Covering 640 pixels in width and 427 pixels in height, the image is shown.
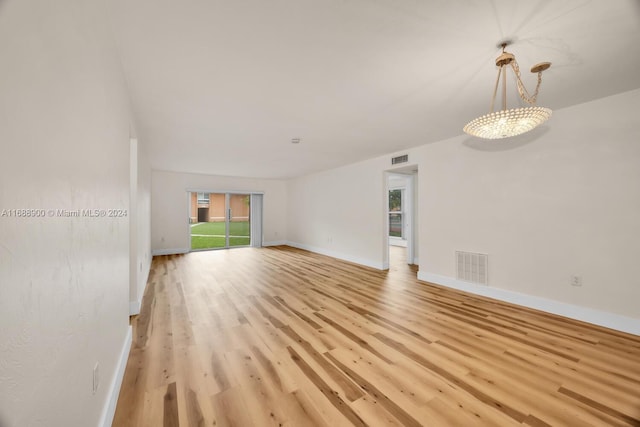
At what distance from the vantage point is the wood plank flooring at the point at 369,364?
5.14 ft

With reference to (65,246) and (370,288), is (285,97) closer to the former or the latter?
(65,246)

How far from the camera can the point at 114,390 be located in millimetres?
1587

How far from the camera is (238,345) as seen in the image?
2344 millimetres

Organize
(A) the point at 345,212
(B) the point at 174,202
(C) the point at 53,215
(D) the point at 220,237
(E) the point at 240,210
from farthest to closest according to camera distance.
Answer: (D) the point at 220,237, (E) the point at 240,210, (B) the point at 174,202, (A) the point at 345,212, (C) the point at 53,215

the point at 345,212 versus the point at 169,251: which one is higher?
the point at 345,212

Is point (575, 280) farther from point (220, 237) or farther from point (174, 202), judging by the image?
point (220, 237)

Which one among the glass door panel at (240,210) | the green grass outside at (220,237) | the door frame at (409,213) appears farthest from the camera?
the green grass outside at (220,237)

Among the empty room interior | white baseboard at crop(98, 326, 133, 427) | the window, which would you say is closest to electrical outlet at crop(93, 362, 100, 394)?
the empty room interior

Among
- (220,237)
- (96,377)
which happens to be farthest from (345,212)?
(220,237)

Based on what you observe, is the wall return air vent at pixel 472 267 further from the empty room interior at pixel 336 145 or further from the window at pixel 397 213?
the window at pixel 397 213

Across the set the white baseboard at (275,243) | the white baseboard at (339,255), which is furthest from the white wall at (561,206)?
the white baseboard at (275,243)

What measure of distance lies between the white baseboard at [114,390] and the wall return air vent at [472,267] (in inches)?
171

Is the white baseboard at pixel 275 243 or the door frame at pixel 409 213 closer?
the door frame at pixel 409 213

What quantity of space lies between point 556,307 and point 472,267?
3.36 ft
